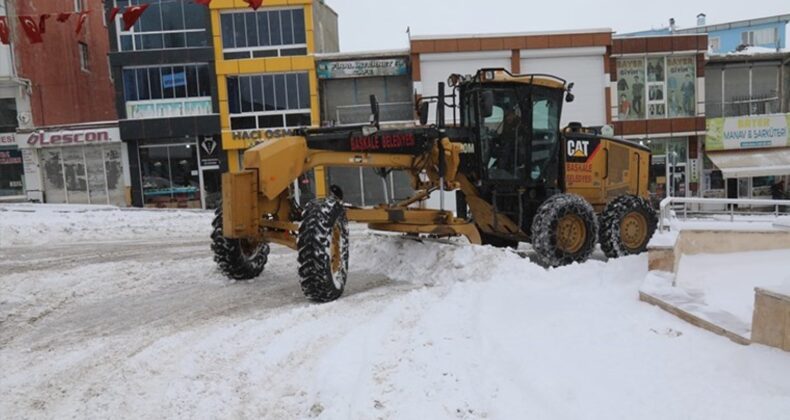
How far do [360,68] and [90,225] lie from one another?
1336 cm

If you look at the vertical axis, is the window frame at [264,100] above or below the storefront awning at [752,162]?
above

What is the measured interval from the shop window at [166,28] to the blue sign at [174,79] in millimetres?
1254

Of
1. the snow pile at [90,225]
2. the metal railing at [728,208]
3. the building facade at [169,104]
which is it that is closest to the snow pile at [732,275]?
the metal railing at [728,208]

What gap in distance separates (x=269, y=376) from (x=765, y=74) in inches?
1232

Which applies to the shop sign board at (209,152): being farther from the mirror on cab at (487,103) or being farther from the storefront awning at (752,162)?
the storefront awning at (752,162)

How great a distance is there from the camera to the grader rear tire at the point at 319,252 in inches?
256

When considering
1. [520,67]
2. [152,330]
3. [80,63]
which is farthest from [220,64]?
[152,330]

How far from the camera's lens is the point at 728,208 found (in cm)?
2202

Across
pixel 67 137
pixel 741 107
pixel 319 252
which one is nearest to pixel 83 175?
pixel 67 137

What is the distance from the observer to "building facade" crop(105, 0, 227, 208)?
2586 centimetres

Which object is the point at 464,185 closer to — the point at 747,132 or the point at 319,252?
the point at 319,252

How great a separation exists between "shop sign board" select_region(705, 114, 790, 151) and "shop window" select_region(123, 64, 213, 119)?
22.7 metres

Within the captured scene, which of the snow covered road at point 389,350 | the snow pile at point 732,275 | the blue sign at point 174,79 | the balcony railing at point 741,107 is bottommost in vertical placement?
the snow pile at point 732,275

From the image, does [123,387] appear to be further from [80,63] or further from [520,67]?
[80,63]
